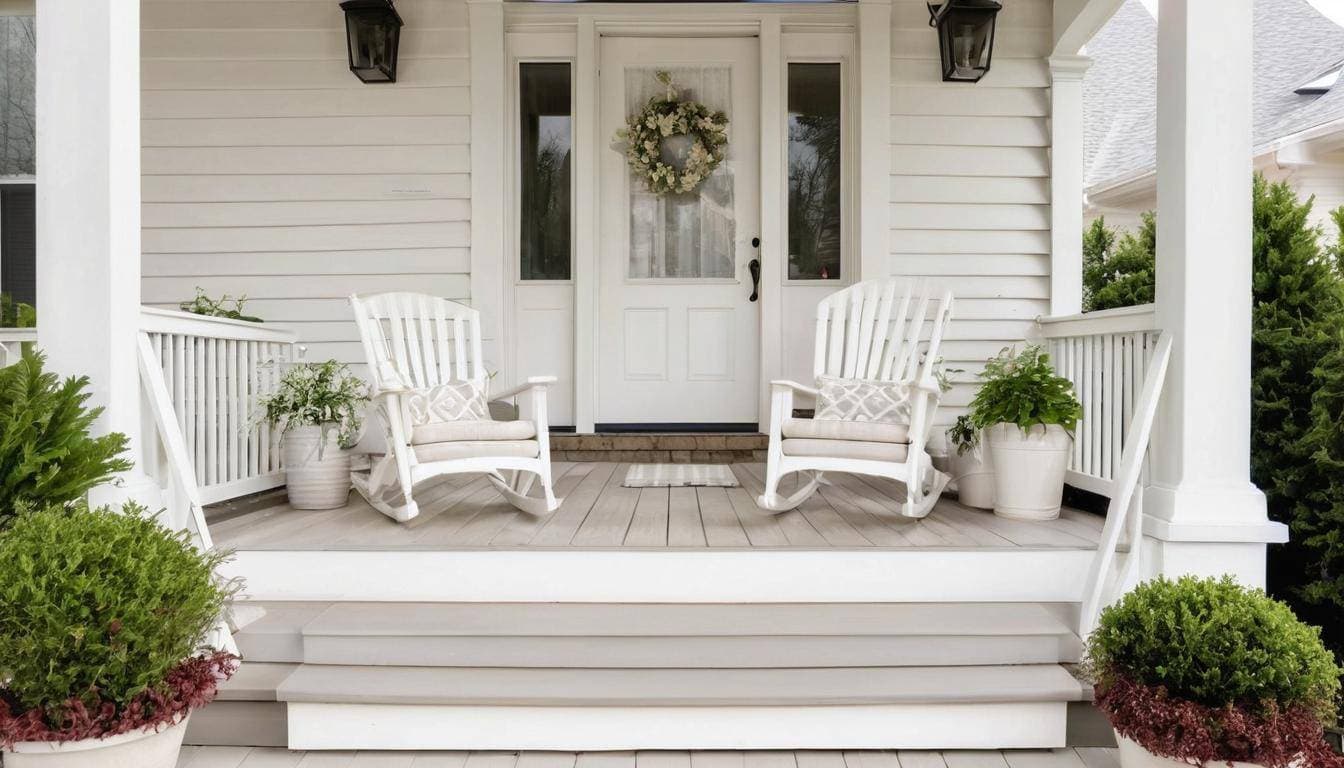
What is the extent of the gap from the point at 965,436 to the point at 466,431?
190cm

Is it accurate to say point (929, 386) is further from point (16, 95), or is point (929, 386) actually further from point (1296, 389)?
point (16, 95)

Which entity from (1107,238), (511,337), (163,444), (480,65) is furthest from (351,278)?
(1107,238)

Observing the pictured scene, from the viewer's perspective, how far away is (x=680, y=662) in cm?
213

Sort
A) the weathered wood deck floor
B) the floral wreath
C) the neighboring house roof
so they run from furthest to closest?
the neighboring house roof → the floral wreath → the weathered wood deck floor

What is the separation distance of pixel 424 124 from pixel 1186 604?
3.91 meters

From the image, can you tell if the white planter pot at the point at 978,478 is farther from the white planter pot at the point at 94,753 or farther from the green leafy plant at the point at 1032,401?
the white planter pot at the point at 94,753

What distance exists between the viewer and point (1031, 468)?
2896 millimetres

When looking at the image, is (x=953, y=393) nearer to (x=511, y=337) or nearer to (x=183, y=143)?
(x=511, y=337)

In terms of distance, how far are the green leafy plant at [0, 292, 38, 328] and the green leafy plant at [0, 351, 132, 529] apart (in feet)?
8.35

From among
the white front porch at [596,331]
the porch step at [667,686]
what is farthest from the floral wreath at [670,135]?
the porch step at [667,686]

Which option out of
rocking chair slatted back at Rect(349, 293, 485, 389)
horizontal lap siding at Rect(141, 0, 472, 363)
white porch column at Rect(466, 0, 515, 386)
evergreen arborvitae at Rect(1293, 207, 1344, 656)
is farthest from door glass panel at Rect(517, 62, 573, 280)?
evergreen arborvitae at Rect(1293, 207, 1344, 656)

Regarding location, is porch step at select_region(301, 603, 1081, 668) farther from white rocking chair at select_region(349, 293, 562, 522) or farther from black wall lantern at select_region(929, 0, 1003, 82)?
black wall lantern at select_region(929, 0, 1003, 82)

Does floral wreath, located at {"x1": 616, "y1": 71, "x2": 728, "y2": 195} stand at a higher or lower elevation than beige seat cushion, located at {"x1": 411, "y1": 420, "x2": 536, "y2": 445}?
higher

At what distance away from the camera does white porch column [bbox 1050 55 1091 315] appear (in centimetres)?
420
